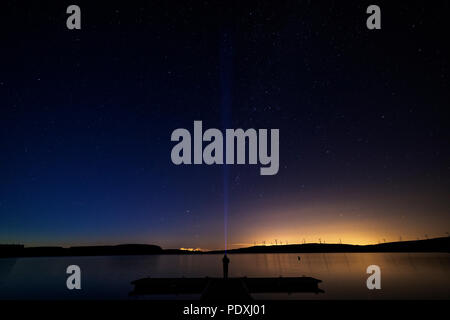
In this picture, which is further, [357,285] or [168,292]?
[357,285]

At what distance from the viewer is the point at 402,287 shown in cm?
5659

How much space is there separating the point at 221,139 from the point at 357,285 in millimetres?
55516

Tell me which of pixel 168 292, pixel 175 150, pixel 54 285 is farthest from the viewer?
pixel 54 285
